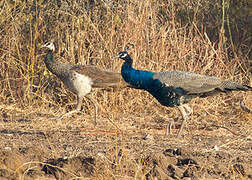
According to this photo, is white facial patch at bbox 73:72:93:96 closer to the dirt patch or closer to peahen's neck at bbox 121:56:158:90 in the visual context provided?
the dirt patch

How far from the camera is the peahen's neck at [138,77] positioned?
602cm

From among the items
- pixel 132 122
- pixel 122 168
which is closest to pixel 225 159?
pixel 122 168

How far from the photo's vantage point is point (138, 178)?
393 cm

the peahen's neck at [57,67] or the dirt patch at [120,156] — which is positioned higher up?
the peahen's neck at [57,67]

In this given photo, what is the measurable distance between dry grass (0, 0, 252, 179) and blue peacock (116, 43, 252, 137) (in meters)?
0.92

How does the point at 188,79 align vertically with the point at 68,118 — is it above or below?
above

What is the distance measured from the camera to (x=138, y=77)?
19.8 ft

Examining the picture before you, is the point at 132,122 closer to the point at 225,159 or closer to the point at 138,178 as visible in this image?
the point at 225,159

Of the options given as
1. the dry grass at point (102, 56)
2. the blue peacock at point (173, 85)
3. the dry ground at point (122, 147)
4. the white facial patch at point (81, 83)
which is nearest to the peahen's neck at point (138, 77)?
the blue peacock at point (173, 85)

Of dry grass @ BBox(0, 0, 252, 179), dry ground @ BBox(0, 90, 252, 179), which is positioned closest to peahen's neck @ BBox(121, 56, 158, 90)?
dry ground @ BBox(0, 90, 252, 179)

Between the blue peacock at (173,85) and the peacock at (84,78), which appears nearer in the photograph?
the blue peacock at (173,85)

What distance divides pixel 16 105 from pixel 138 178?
421 centimetres

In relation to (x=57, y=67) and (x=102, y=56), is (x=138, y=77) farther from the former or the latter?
(x=102, y=56)

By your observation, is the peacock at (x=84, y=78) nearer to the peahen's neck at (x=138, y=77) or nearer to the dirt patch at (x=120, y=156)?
the peahen's neck at (x=138, y=77)
